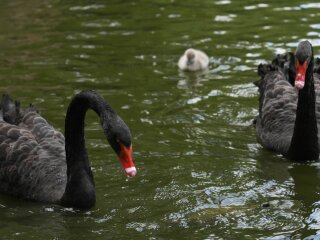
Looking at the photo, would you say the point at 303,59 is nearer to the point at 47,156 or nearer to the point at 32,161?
the point at 47,156

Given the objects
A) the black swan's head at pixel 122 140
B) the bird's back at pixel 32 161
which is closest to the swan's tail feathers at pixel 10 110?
the bird's back at pixel 32 161

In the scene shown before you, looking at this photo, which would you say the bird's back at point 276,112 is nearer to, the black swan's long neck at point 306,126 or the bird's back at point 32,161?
the black swan's long neck at point 306,126

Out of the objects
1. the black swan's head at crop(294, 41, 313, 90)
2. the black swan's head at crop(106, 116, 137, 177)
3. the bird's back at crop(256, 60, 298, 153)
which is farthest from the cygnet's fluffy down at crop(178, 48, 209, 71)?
the black swan's head at crop(106, 116, 137, 177)

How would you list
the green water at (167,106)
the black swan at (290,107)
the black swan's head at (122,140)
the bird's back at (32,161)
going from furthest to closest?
1. the black swan at (290,107)
2. the bird's back at (32,161)
3. the green water at (167,106)
4. the black swan's head at (122,140)

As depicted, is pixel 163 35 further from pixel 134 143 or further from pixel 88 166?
pixel 88 166

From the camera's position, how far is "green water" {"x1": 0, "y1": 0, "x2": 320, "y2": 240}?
280 inches

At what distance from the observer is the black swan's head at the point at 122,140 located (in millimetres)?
6316

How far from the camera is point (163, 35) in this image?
13.3 metres

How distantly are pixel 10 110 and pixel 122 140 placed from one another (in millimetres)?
2478

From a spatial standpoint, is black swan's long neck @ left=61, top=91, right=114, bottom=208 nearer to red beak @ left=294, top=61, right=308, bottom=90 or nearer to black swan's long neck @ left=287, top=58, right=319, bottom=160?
red beak @ left=294, top=61, right=308, bottom=90

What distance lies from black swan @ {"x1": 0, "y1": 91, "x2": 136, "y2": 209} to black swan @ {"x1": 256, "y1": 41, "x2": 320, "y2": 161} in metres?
2.00

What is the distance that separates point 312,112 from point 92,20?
6592mm

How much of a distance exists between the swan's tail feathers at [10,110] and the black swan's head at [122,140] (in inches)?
90.4

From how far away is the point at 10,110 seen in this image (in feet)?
27.9
